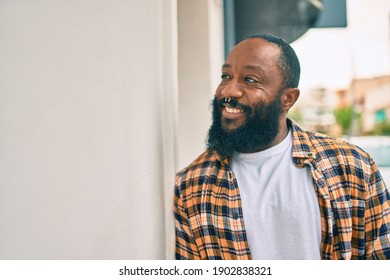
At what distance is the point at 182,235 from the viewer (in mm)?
1277

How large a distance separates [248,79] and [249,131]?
172 mm

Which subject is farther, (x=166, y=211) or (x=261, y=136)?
(x=166, y=211)

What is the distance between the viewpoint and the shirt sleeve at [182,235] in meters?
1.25

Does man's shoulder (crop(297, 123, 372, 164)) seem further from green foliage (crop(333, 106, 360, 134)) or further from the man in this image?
green foliage (crop(333, 106, 360, 134))

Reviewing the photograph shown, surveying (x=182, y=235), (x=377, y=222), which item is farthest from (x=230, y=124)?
(x=377, y=222)

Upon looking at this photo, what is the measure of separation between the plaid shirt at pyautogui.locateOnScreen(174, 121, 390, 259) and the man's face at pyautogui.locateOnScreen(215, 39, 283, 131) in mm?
169

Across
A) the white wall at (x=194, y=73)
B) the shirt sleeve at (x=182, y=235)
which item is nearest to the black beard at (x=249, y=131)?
the shirt sleeve at (x=182, y=235)

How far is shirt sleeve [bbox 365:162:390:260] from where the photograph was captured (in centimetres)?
113

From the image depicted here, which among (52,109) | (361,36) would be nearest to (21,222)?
(52,109)

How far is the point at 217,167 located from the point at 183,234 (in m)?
0.26

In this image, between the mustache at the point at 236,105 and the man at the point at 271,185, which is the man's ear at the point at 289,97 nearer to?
the man at the point at 271,185

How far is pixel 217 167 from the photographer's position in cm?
128

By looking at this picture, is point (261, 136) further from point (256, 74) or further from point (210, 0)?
point (210, 0)

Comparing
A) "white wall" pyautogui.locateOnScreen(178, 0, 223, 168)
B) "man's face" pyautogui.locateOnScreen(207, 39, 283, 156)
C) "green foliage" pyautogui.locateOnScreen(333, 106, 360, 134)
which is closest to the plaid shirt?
"man's face" pyautogui.locateOnScreen(207, 39, 283, 156)
